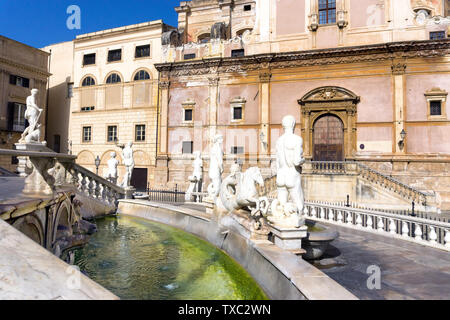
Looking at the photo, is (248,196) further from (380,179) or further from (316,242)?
(380,179)

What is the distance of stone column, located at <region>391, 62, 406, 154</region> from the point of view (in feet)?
66.3

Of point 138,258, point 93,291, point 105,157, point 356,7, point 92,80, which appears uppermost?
point 356,7

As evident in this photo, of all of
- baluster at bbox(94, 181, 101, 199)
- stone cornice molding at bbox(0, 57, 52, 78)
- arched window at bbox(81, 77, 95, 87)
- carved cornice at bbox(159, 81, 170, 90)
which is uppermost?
stone cornice molding at bbox(0, 57, 52, 78)


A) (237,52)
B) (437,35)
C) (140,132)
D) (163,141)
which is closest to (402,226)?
(437,35)

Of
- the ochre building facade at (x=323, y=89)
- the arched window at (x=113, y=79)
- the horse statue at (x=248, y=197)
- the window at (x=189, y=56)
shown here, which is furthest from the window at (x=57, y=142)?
the horse statue at (x=248, y=197)

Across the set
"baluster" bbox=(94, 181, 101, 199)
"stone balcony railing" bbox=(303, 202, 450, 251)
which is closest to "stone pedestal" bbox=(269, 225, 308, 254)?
"stone balcony railing" bbox=(303, 202, 450, 251)

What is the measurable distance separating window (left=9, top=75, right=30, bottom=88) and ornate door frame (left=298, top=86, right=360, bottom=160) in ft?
86.6

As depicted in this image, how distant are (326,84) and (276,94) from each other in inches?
147

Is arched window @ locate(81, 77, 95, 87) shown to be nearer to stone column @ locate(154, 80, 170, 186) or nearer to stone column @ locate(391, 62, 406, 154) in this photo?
stone column @ locate(154, 80, 170, 186)

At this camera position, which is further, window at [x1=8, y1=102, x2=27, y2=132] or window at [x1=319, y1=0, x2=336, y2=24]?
window at [x1=8, y1=102, x2=27, y2=132]

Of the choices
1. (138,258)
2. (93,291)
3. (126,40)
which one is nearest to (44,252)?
(93,291)

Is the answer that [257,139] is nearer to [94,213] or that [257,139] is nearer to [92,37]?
[94,213]

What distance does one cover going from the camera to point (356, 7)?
72.2ft

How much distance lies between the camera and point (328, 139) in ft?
72.7
